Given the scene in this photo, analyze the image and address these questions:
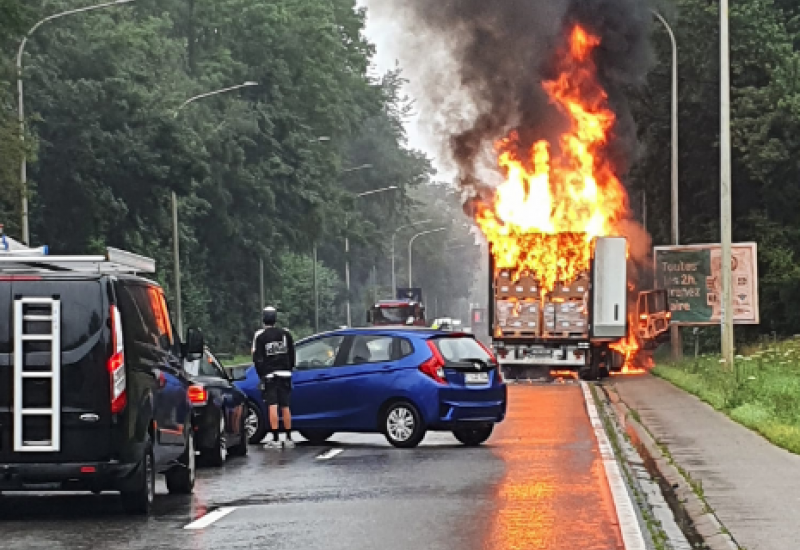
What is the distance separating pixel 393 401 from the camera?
2289cm

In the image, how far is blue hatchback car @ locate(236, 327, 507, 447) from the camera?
2269 centimetres

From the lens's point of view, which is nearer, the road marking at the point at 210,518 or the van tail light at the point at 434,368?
the road marking at the point at 210,518

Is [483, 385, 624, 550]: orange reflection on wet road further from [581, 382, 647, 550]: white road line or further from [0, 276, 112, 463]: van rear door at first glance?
[0, 276, 112, 463]: van rear door

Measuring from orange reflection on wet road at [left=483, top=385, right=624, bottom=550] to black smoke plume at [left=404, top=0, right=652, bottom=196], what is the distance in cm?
2278

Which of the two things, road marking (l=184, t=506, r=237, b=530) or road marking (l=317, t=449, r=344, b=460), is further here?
road marking (l=317, t=449, r=344, b=460)

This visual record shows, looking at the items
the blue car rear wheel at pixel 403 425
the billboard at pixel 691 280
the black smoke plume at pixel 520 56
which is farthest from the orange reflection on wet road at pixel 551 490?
the black smoke plume at pixel 520 56

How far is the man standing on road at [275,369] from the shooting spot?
2264 cm

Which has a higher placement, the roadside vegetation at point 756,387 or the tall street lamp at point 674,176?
the tall street lamp at point 674,176

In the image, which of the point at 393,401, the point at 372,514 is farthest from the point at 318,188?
the point at 372,514

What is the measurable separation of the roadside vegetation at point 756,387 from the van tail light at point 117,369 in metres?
8.65

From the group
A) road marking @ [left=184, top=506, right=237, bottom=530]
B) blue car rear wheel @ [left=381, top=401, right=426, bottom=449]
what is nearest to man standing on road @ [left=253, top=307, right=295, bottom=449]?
blue car rear wheel @ [left=381, top=401, right=426, bottom=449]

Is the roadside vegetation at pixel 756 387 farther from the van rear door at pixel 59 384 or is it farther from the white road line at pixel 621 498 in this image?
the van rear door at pixel 59 384

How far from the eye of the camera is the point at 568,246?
1768 inches

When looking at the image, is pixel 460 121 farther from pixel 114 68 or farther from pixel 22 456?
pixel 22 456
